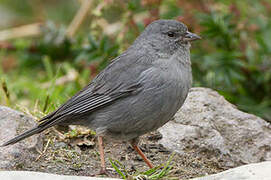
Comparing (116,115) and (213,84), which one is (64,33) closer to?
(213,84)

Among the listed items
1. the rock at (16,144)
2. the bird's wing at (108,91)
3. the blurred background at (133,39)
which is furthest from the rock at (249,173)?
the blurred background at (133,39)

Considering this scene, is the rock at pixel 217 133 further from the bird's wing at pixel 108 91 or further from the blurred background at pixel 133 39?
the blurred background at pixel 133 39

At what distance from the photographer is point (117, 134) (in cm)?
487

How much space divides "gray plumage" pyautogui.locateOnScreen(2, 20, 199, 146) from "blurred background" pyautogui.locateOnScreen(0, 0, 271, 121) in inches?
36.0

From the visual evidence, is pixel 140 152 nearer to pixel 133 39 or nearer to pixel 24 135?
pixel 24 135

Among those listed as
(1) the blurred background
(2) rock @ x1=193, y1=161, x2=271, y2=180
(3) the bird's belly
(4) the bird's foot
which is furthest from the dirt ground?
(2) rock @ x1=193, y1=161, x2=271, y2=180

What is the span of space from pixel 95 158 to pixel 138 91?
94 cm

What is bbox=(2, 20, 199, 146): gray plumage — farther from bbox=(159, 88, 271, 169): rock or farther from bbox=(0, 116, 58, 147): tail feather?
bbox=(159, 88, 271, 169): rock

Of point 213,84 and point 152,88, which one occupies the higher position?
point 152,88

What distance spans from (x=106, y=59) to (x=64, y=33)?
2196mm

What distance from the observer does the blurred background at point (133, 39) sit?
6.97 m

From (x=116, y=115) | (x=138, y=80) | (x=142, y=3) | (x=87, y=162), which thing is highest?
(x=142, y=3)

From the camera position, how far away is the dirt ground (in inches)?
185

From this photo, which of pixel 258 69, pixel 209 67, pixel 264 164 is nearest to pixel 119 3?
pixel 209 67
